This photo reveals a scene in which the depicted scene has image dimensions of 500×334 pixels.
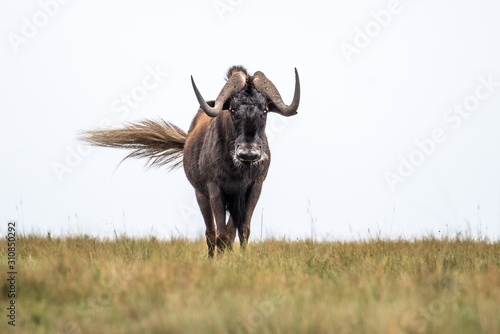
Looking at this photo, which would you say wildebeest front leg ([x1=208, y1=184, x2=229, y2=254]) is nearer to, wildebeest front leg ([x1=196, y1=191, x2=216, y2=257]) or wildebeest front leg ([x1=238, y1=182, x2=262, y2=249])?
wildebeest front leg ([x1=238, y1=182, x2=262, y2=249])

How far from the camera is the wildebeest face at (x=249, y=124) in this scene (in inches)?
259

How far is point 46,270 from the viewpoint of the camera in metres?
4.67

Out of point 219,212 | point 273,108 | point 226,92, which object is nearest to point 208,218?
point 219,212

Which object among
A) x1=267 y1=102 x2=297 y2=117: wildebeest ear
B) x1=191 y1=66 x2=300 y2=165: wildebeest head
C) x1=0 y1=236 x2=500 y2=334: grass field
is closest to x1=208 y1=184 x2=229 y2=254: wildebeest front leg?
x1=191 y1=66 x2=300 y2=165: wildebeest head

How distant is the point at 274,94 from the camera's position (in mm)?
7152

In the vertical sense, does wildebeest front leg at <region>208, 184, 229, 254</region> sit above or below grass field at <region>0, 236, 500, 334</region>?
above

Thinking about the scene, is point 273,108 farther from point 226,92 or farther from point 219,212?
point 219,212

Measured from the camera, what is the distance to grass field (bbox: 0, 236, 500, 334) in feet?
11.0

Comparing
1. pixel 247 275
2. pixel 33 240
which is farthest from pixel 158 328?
pixel 33 240

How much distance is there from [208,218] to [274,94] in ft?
6.87

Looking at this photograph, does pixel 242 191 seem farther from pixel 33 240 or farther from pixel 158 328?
pixel 158 328

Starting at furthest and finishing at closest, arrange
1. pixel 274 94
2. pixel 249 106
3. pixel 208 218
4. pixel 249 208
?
pixel 208 218 < pixel 249 208 < pixel 274 94 < pixel 249 106

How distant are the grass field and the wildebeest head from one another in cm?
127

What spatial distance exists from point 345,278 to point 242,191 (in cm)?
269
